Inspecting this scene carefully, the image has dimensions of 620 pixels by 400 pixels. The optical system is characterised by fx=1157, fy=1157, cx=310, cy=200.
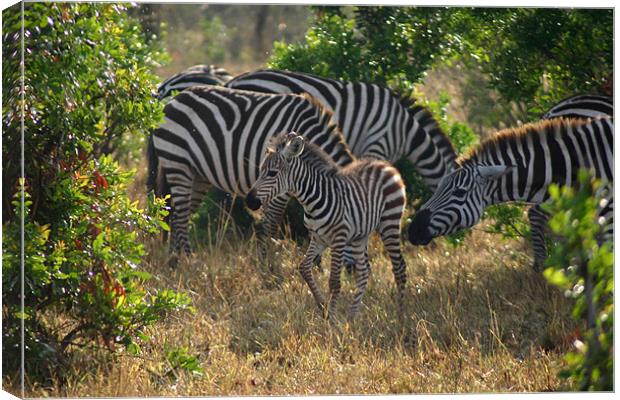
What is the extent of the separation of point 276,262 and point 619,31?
2.95m

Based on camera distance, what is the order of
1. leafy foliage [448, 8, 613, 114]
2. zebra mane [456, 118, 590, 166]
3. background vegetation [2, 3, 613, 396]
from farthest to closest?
leafy foliage [448, 8, 613, 114] → zebra mane [456, 118, 590, 166] → background vegetation [2, 3, 613, 396]

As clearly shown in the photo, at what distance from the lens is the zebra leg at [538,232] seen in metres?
8.01

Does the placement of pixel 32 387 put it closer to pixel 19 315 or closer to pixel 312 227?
pixel 19 315

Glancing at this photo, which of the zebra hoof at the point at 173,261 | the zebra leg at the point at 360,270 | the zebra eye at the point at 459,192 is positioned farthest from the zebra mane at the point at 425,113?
the zebra hoof at the point at 173,261

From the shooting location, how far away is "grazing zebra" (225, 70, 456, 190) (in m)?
9.16

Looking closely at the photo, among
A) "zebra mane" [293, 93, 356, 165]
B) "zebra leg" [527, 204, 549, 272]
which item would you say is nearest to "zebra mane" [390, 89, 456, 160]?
"zebra mane" [293, 93, 356, 165]

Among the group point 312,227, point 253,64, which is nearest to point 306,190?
point 312,227

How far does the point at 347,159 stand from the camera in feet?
27.4

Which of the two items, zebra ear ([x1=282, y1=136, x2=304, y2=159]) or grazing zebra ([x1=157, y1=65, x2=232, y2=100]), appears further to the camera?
grazing zebra ([x1=157, y1=65, x2=232, y2=100])

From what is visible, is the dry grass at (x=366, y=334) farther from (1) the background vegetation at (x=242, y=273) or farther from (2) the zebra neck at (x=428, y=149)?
(2) the zebra neck at (x=428, y=149)

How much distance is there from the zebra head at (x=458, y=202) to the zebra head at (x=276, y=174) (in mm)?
928

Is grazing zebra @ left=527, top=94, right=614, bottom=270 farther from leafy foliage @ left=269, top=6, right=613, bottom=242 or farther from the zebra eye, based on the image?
the zebra eye

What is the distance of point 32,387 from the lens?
6387 millimetres

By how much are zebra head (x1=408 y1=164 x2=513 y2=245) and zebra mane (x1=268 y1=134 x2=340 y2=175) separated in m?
0.68
